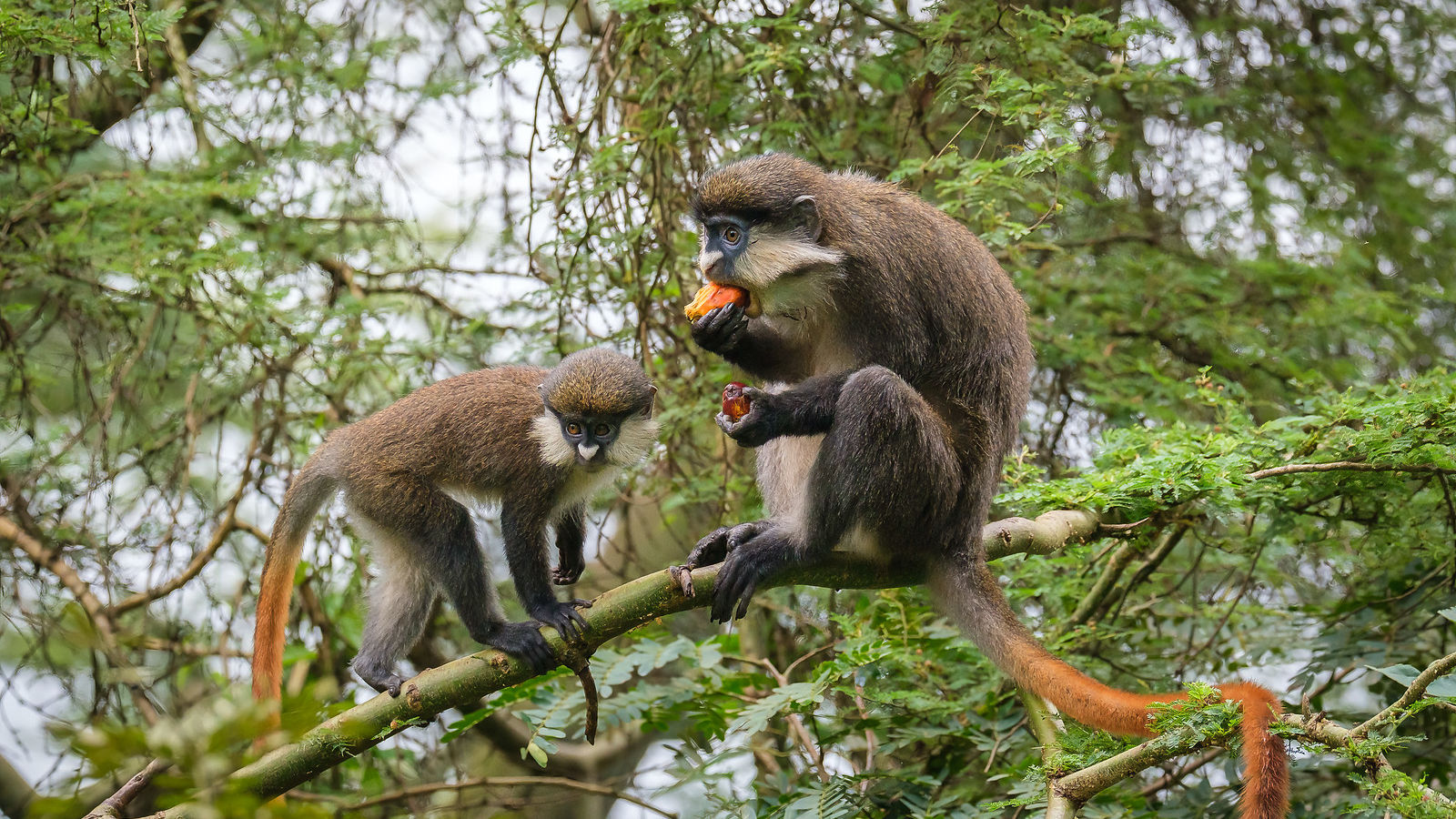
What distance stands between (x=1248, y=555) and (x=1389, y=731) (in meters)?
2.13

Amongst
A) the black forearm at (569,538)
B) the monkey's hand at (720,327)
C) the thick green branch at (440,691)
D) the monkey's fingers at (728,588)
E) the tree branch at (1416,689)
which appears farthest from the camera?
the black forearm at (569,538)

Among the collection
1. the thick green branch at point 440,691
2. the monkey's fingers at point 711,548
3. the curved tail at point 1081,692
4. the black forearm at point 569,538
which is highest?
the black forearm at point 569,538

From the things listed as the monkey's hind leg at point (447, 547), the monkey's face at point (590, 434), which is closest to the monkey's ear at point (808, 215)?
the monkey's face at point (590, 434)

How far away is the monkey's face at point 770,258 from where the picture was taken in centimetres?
460

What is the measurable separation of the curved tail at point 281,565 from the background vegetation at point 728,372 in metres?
0.38

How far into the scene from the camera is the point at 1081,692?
Answer: 3.80m

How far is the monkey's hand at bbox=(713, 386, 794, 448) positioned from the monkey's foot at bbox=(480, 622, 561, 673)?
1093mm

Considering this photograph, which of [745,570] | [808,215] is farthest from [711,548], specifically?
[808,215]

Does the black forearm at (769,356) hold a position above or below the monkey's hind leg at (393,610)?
above

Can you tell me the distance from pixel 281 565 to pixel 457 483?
0.88 m

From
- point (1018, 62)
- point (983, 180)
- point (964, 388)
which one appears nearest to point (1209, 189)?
point (1018, 62)

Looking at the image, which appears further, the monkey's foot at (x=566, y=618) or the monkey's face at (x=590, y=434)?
the monkey's face at (x=590, y=434)

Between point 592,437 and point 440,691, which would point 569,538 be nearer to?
point 592,437

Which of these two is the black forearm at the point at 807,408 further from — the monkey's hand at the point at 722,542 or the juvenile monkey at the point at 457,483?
the juvenile monkey at the point at 457,483
